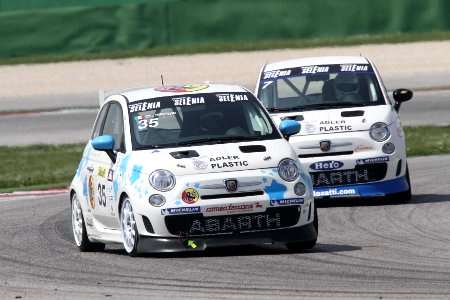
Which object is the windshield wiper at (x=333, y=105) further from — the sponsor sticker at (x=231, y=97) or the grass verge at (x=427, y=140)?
the grass verge at (x=427, y=140)

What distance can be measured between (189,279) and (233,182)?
1.37m

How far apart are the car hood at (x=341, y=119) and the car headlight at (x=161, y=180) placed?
14.4 ft

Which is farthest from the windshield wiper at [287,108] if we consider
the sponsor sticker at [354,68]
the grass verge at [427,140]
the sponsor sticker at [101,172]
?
the grass verge at [427,140]

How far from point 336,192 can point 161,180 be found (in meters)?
4.32

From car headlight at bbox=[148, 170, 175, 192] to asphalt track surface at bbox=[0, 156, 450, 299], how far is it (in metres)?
0.57

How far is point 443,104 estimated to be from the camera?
91.7ft

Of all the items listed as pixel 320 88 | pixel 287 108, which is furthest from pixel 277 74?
pixel 287 108

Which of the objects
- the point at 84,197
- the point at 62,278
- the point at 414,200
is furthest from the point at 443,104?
the point at 62,278

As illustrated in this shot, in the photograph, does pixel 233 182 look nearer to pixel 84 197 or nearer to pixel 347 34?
pixel 84 197

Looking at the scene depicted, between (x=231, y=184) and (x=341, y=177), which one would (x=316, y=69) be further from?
(x=231, y=184)

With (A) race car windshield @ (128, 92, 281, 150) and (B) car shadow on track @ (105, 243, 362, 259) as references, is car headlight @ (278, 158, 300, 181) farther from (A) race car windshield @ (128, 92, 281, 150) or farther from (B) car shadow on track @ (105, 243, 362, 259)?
(B) car shadow on track @ (105, 243, 362, 259)

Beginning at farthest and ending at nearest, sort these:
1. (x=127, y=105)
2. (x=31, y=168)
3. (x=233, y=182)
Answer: (x=31, y=168), (x=127, y=105), (x=233, y=182)

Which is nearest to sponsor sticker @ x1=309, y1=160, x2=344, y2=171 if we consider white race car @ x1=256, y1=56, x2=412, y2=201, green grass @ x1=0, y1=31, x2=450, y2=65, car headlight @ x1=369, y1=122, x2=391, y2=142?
white race car @ x1=256, y1=56, x2=412, y2=201

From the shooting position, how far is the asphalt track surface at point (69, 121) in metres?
26.1
